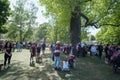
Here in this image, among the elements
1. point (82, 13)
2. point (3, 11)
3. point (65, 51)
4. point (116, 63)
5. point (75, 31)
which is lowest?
point (116, 63)

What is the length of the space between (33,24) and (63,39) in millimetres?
12220

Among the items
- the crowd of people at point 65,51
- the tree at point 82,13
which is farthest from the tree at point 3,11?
the crowd of people at point 65,51

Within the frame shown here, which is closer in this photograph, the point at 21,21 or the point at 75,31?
the point at 75,31

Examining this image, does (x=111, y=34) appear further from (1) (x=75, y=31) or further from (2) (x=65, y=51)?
(1) (x=75, y=31)

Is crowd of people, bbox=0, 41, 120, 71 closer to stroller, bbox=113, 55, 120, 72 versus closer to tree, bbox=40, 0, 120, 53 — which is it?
stroller, bbox=113, 55, 120, 72

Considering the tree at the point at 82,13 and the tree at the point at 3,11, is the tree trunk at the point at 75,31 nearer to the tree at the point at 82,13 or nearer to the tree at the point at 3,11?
the tree at the point at 82,13

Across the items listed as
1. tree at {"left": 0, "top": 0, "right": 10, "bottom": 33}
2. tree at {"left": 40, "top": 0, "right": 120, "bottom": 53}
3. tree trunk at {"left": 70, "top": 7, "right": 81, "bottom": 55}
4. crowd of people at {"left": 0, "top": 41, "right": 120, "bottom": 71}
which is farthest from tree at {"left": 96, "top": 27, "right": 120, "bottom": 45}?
tree at {"left": 0, "top": 0, "right": 10, "bottom": 33}

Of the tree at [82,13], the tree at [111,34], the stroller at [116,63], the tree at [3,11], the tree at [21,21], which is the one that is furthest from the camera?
the tree at [21,21]

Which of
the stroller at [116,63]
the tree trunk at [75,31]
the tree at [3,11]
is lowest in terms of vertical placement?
the stroller at [116,63]

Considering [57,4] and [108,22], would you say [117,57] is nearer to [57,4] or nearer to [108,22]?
[57,4]

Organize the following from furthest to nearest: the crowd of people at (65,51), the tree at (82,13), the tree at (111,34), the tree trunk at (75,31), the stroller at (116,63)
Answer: the tree at (111,34) → the tree trunk at (75,31) → the tree at (82,13) → the crowd of people at (65,51) → the stroller at (116,63)

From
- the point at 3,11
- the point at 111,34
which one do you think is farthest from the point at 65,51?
the point at 3,11

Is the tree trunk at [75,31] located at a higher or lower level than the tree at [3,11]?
lower

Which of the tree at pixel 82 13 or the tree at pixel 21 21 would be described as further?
Answer: the tree at pixel 21 21
